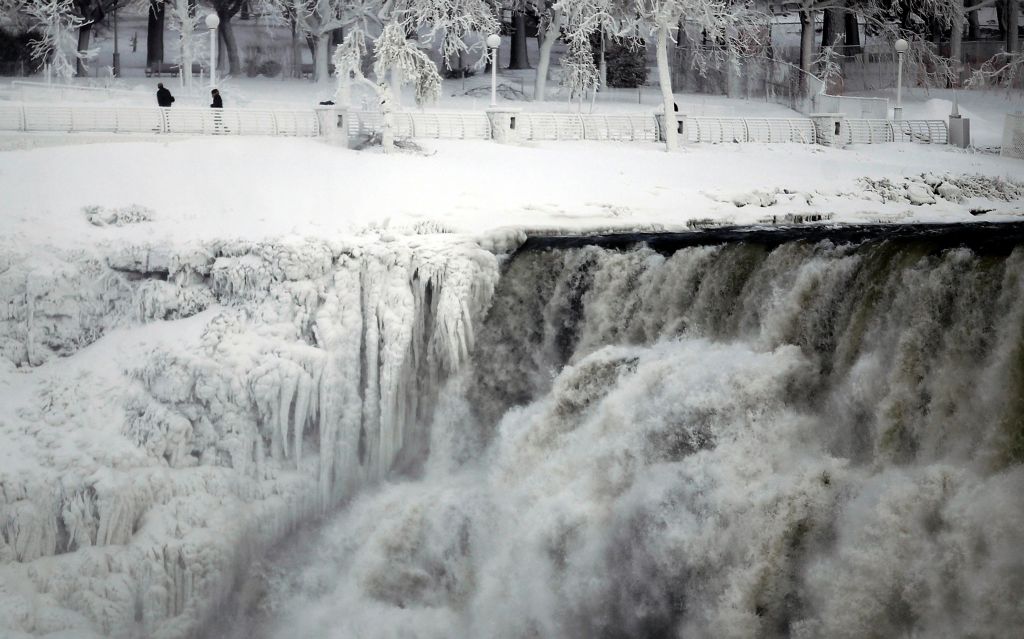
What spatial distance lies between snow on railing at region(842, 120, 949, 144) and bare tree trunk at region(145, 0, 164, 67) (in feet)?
77.4

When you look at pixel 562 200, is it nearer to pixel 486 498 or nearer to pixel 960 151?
A: pixel 486 498

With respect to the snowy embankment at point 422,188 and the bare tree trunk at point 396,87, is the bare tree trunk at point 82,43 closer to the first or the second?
the bare tree trunk at point 396,87

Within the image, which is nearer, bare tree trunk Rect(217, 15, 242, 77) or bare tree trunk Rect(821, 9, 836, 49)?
bare tree trunk Rect(821, 9, 836, 49)

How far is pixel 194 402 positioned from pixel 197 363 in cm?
47

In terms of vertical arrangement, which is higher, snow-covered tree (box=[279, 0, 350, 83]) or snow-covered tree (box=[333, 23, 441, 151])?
snow-covered tree (box=[279, 0, 350, 83])

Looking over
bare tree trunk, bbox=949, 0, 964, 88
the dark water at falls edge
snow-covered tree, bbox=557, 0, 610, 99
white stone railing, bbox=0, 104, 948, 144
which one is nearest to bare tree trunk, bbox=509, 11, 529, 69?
snow-covered tree, bbox=557, 0, 610, 99

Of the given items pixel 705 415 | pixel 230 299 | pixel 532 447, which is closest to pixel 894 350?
pixel 705 415

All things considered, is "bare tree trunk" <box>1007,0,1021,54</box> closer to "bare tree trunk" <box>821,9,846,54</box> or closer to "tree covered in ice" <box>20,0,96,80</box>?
"bare tree trunk" <box>821,9,846,54</box>

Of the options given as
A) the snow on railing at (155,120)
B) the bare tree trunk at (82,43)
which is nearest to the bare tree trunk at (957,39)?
the snow on railing at (155,120)

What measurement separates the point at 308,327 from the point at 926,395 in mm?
8078

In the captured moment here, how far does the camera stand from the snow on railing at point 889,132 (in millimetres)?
31219

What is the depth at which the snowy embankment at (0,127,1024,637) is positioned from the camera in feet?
49.0

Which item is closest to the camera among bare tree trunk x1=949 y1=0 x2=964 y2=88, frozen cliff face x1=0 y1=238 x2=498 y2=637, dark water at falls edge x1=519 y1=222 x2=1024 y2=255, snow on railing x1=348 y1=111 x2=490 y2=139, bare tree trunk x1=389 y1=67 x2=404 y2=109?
frozen cliff face x1=0 y1=238 x2=498 y2=637

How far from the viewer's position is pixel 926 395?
36.1 ft
